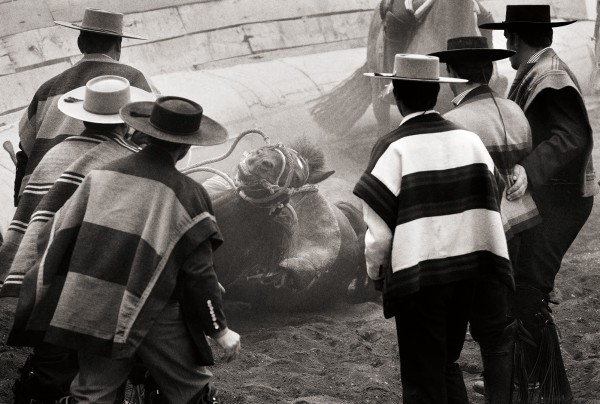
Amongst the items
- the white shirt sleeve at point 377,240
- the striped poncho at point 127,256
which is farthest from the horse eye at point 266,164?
the striped poncho at point 127,256

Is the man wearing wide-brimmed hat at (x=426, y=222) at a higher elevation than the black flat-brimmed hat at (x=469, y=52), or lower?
lower

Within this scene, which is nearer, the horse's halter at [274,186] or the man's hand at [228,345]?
the man's hand at [228,345]

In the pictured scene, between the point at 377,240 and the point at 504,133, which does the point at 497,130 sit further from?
the point at 377,240

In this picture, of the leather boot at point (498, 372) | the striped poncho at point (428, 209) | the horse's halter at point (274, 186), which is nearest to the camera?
the striped poncho at point (428, 209)

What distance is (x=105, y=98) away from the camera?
4.46 metres

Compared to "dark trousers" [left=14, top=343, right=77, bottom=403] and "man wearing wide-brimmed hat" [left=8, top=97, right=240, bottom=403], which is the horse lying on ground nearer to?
"dark trousers" [left=14, top=343, right=77, bottom=403]

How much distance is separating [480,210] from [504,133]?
817mm

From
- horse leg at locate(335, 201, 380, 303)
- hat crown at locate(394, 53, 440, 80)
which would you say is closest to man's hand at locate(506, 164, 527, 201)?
hat crown at locate(394, 53, 440, 80)

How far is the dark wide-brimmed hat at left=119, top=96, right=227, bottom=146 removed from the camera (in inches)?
155

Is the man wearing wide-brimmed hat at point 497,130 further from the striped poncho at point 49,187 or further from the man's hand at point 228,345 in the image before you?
the striped poncho at point 49,187

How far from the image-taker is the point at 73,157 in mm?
4633

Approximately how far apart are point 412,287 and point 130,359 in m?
1.11

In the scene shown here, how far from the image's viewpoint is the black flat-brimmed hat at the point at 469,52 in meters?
4.81

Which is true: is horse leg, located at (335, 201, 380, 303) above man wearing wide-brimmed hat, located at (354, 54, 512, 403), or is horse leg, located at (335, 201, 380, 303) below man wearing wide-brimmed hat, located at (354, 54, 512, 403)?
below
